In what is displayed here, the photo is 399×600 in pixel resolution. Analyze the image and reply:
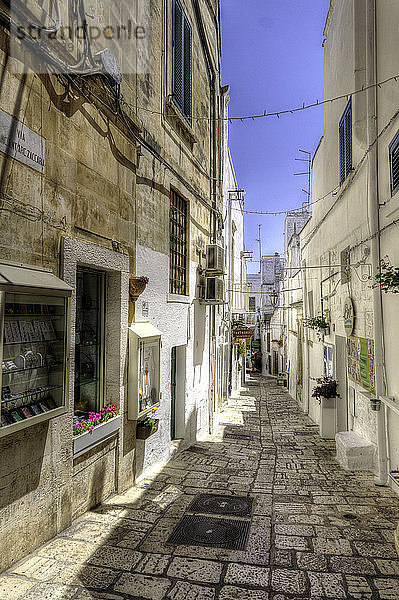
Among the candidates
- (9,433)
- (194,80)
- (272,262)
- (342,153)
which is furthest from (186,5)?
(272,262)

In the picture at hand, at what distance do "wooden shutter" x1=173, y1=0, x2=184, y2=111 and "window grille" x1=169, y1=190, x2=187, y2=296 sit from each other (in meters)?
1.82

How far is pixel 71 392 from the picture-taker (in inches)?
177

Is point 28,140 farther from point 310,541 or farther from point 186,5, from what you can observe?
point 186,5

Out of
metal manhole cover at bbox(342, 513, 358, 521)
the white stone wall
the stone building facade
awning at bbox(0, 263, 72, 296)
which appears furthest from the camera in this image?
the white stone wall

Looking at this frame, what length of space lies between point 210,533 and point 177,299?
4.47 m

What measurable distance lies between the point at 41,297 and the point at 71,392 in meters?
1.17

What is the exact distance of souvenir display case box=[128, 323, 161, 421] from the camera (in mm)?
5910

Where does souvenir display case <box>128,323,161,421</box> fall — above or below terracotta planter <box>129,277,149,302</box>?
below

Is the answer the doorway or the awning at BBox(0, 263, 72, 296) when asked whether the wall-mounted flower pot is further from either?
the awning at BBox(0, 263, 72, 296)

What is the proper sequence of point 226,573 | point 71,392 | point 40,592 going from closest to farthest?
point 40,592 < point 226,573 < point 71,392

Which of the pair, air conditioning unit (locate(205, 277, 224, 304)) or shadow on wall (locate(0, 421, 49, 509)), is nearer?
shadow on wall (locate(0, 421, 49, 509))

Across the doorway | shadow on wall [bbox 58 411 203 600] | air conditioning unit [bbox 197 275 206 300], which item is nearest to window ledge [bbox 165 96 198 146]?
air conditioning unit [bbox 197 275 206 300]

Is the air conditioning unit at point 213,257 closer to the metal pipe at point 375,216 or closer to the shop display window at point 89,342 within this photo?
the metal pipe at point 375,216

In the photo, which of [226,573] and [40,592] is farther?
[226,573]
